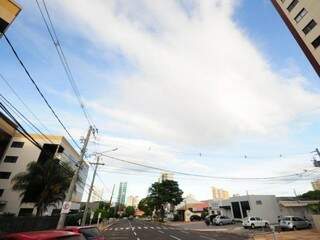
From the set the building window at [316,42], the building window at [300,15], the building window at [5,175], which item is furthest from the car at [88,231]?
the building window at [5,175]

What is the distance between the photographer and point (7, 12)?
38.2 feet

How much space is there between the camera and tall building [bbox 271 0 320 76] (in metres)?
28.8

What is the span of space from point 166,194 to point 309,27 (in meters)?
57.1

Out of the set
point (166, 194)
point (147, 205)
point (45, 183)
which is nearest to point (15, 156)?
point (45, 183)

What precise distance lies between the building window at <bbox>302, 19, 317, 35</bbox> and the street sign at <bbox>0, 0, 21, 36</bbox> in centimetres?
3293

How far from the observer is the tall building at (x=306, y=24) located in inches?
1136

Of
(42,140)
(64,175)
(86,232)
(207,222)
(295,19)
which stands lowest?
(86,232)

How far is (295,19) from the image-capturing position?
32.8m

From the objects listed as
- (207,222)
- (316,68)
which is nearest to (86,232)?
(316,68)

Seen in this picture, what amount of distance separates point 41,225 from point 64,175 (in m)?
11.5

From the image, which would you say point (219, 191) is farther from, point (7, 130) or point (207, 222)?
point (7, 130)

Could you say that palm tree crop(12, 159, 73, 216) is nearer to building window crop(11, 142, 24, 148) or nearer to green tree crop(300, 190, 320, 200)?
building window crop(11, 142, 24, 148)

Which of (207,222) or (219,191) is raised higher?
(219,191)

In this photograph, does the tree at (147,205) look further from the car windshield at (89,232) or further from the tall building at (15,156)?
the car windshield at (89,232)
